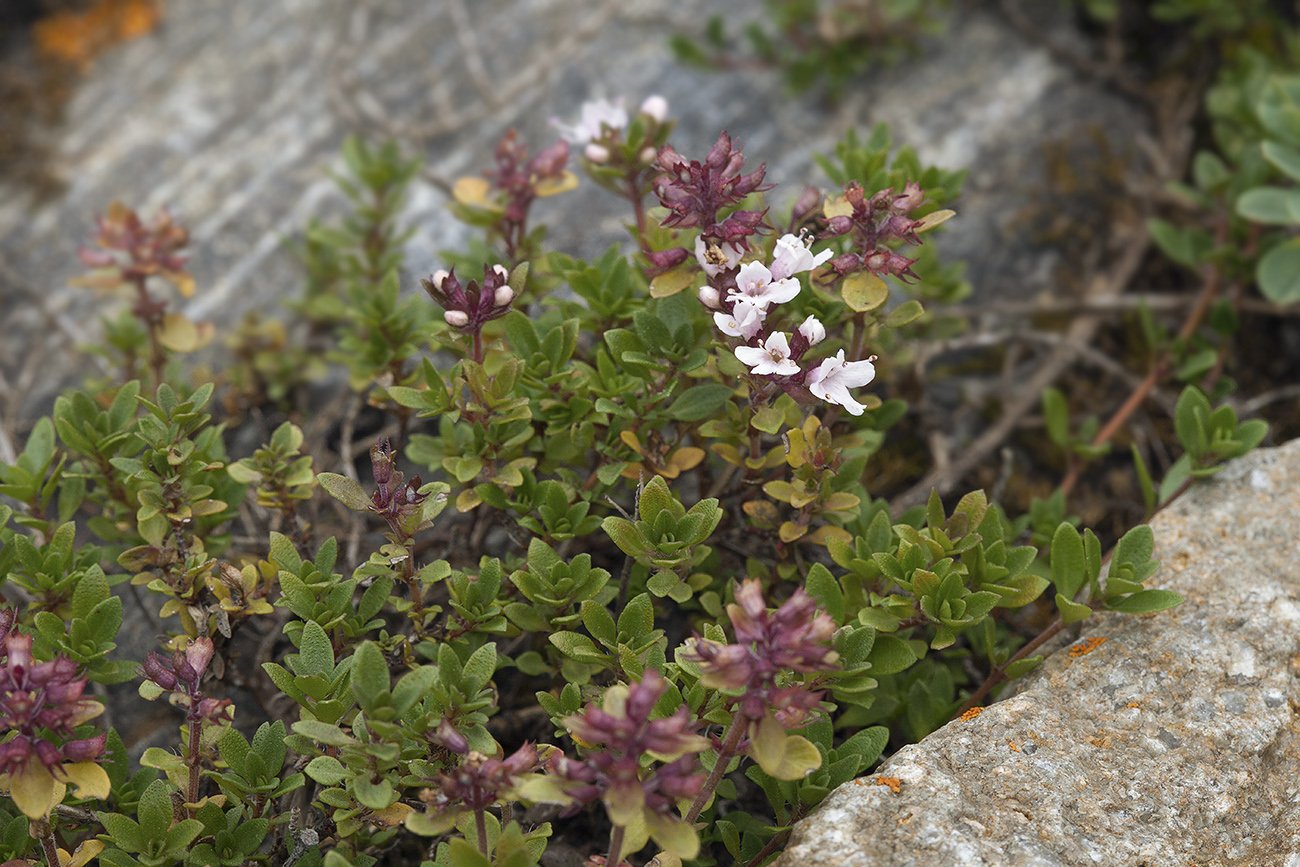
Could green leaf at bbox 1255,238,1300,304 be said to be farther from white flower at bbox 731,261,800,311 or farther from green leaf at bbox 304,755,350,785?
green leaf at bbox 304,755,350,785

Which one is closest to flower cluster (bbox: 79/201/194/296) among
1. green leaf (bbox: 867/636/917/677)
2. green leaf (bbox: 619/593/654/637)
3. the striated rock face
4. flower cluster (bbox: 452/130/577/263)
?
flower cluster (bbox: 452/130/577/263)

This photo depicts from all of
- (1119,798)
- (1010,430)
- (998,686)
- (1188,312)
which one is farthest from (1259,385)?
(1119,798)

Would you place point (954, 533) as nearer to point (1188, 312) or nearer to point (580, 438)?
point (580, 438)

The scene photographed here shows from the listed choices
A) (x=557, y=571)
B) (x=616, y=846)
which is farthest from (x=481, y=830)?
(x=557, y=571)

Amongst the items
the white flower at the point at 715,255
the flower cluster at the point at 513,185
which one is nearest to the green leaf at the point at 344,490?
the white flower at the point at 715,255

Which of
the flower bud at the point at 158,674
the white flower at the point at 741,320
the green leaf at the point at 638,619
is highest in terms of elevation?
the flower bud at the point at 158,674

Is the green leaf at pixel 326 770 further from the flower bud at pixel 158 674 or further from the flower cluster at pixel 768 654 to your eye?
the flower cluster at pixel 768 654
